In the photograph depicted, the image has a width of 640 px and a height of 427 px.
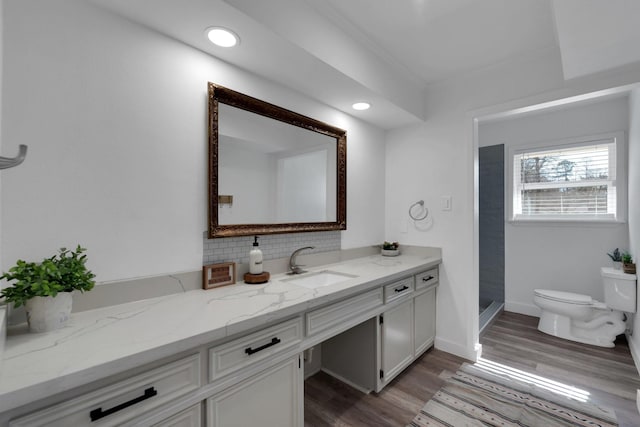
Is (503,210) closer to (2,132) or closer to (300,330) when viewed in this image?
(300,330)

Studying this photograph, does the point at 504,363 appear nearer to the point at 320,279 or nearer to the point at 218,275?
the point at 320,279

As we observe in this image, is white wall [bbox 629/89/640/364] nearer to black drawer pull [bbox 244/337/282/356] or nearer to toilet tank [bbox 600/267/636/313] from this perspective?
toilet tank [bbox 600/267/636/313]

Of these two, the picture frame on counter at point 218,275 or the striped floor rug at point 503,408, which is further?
the striped floor rug at point 503,408

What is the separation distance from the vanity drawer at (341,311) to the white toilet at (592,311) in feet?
7.21

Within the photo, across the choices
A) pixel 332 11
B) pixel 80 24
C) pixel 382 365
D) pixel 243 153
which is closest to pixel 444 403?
pixel 382 365

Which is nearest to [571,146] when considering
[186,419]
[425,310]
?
[425,310]

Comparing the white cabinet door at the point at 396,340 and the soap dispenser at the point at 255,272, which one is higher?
the soap dispenser at the point at 255,272

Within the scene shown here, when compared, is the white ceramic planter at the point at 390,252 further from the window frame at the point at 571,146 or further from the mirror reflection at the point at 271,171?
the window frame at the point at 571,146

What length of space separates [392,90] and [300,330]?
1864 mm

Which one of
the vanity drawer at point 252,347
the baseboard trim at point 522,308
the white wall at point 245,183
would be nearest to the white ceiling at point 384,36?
the white wall at point 245,183

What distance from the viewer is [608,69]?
6.02 ft

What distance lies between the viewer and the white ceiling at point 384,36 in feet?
4.14

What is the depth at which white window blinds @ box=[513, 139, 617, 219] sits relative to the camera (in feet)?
9.87

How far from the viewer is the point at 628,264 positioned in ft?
8.24
